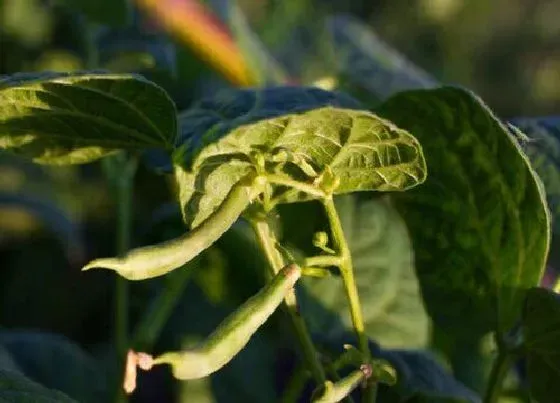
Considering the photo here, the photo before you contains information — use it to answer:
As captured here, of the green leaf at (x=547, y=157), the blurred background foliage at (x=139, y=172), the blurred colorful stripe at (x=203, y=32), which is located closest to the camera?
the green leaf at (x=547, y=157)

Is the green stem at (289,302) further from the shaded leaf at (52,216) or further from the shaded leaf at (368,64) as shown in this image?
the shaded leaf at (52,216)

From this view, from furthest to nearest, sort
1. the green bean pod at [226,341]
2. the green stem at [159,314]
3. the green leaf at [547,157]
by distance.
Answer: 1. the green stem at [159,314]
2. the green leaf at [547,157]
3. the green bean pod at [226,341]

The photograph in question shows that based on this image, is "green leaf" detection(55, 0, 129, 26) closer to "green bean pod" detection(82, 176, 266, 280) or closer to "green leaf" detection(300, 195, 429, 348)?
"green leaf" detection(300, 195, 429, 348)

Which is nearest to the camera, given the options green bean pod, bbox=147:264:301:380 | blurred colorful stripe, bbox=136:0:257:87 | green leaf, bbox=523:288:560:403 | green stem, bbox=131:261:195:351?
green bean pod, bbox=147:264:301:380

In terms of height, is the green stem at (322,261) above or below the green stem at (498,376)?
above

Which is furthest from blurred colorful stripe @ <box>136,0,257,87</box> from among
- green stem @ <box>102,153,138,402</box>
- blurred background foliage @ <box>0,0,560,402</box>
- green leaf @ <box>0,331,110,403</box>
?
green leaf @ <box>0,331,110,403</box>

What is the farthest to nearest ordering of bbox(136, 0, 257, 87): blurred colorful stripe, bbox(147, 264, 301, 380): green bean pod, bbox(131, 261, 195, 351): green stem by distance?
bbox(136, 0, 257, 87): blurred colorful stripe → bbox(131, 261, 195, 351): green stem → bbox(147, 264, 301, 380): green bean pod

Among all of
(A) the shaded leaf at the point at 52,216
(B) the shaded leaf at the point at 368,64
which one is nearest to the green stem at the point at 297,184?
(B) the shaded leaf at the point at 368,64

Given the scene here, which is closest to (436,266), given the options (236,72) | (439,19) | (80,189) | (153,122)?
(153,122)
